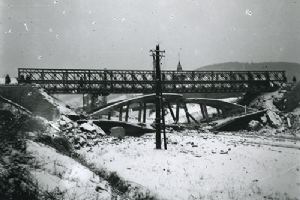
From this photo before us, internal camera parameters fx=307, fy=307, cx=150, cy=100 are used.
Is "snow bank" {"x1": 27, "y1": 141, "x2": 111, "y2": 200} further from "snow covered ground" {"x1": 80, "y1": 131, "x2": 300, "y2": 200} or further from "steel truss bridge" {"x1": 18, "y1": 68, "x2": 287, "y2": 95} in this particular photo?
"steel truss bridge" {"x1": 18, "y1": 68, "x2": 287, "y2": 95}

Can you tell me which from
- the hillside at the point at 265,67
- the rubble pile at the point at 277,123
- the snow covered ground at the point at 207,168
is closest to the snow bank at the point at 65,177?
the snow covered ground at the point at 207,168

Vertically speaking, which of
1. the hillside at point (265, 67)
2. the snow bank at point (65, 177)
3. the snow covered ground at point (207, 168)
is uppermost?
the hillside at point (265, 67)

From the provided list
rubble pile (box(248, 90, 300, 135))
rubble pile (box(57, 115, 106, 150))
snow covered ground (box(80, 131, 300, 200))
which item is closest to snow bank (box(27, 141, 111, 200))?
snow covered ground (box(80, 131, 300, 200))

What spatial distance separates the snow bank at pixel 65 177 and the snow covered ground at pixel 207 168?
153cm

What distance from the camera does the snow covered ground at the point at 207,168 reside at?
31.8ft

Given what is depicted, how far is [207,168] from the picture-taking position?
12.3 metres

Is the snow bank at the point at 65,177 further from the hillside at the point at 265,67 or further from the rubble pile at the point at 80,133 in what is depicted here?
the hillside at the point at 265,67

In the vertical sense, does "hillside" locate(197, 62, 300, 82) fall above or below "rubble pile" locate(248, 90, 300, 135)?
above

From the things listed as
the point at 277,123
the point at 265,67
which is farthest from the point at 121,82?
the point at 265,67

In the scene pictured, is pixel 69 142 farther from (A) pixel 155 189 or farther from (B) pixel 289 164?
(B) pixel 289 164

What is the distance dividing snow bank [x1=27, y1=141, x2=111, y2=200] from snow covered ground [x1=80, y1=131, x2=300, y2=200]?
5.01 feet

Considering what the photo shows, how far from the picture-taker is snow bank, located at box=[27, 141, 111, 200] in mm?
8756

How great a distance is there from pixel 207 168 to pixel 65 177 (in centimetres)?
558

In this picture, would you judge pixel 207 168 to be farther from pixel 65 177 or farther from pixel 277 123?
pixel 277 123
